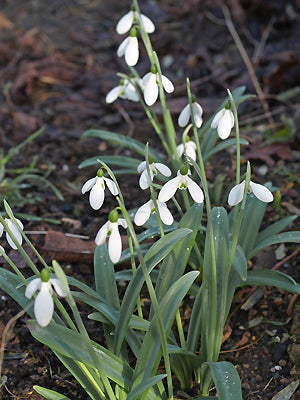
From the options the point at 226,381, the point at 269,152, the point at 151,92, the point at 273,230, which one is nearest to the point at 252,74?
the point at 269,152

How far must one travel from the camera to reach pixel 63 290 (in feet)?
4.23

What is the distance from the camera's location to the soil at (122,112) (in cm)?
206

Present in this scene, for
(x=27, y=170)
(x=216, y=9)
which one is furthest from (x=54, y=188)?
(x=216, y=9)

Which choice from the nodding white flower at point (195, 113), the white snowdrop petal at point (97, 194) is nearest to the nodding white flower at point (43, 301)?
the white snowdrop petal at point (97, 194)

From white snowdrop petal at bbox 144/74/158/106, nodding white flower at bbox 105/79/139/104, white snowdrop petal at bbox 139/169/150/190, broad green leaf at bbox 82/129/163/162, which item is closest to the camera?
white snowdrop petal at bbox 139/169/150/190

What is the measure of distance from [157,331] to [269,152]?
1.78 m

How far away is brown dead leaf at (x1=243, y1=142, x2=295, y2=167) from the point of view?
9.79 ft

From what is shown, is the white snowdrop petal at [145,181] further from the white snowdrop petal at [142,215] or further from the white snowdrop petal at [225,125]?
the white snowdrop petal at [225,125]

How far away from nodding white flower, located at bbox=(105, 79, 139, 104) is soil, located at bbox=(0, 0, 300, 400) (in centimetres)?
70

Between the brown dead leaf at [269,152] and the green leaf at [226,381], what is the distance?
61.9 inches

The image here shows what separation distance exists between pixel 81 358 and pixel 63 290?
0.31m

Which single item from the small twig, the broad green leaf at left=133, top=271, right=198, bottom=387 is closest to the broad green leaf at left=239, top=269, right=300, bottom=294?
the broad green leaf at left=133, top=271, right=198, bottom=387

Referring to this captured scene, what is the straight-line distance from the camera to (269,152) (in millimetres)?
3027

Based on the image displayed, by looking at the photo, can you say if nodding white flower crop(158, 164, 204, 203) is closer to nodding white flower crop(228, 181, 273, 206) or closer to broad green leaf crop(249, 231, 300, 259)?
nodding white flower crop(228, 181, 273, 206)
